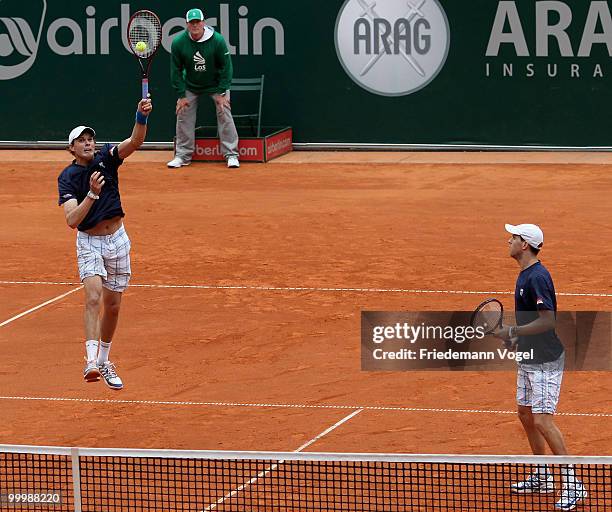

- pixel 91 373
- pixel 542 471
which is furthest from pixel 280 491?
pixel 91 373

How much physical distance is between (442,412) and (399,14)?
13.9 meters

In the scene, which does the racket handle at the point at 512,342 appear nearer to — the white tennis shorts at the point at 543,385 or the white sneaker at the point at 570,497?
the white tennis shorts at the point at 543,385

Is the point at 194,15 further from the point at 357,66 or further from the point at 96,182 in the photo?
the point at 96,182

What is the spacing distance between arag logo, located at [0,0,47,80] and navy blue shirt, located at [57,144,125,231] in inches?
557

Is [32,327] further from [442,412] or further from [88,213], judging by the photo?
[442,412]

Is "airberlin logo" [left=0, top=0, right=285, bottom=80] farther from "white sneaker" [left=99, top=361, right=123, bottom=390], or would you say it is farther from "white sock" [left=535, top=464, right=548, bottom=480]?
"white sock" [left=535, top=464, right=548, bottom=480]

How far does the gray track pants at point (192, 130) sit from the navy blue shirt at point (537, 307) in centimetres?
1395

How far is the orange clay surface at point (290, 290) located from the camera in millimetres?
9664

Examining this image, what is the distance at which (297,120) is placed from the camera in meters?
23.3

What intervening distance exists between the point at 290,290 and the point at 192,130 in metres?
8.72

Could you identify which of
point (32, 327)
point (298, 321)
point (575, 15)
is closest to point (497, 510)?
point (298, 321)

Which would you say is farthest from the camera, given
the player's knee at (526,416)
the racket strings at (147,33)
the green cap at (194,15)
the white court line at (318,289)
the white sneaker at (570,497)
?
the green cap at (194,15)

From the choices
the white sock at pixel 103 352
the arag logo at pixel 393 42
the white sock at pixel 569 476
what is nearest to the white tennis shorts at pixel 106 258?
the white sock at pixel 103 352

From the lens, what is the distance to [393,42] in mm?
22719
